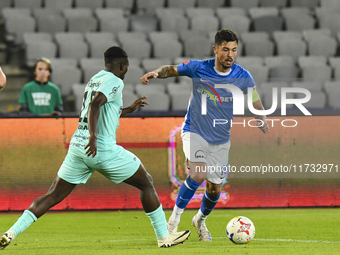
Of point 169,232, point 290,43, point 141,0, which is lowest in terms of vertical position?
point 169,232

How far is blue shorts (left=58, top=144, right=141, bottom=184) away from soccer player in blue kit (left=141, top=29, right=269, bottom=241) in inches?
35.7

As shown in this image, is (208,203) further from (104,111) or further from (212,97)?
(104,111)

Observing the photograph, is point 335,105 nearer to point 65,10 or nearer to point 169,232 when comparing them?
point 169,232

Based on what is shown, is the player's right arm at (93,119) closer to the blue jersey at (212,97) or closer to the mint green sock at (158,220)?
the mint green sock at (158,220)

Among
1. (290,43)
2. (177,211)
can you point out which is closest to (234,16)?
(290,43)

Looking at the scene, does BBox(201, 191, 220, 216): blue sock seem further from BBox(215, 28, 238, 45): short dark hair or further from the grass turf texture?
BBox(215, 28, 238, 45): short dark hair

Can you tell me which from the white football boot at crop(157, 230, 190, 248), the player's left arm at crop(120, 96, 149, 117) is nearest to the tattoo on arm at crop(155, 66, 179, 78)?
the player's left arm at crop(120, 96, 149, 117)

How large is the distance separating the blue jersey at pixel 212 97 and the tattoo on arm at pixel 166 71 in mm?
56

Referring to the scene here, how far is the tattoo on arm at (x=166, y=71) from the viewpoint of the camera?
5434mm

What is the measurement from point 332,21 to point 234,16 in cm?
254

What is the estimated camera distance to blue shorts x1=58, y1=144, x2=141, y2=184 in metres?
4.52

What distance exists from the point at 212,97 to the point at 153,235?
166 centimetres

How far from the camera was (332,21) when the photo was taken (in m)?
13.1

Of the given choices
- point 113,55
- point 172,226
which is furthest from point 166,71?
point 172,226
